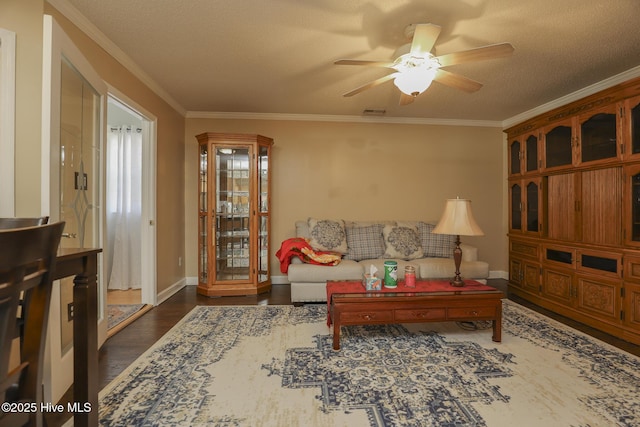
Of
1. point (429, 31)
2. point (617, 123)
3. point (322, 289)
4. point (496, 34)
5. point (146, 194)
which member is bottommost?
point (322, 289)

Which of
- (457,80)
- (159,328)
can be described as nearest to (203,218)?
(159,328)

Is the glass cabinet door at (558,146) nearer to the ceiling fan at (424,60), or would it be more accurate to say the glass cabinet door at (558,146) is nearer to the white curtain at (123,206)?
the ceiling fan at (424,60)

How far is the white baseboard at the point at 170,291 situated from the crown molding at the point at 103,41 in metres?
2.41

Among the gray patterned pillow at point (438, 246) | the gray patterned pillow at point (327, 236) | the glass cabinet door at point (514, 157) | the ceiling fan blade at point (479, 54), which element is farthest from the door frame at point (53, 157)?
the glass cabinet door at point (514, 157)

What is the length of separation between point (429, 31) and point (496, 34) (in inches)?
33.7

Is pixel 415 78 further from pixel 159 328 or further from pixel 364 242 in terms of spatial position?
pixel 159 328

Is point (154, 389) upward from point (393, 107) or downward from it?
downward

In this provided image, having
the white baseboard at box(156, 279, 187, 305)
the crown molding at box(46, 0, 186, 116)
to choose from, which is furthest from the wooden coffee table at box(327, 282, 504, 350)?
the crown molding at box(46, 0, 186, 116)

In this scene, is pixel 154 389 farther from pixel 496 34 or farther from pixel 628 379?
pixel 496 34

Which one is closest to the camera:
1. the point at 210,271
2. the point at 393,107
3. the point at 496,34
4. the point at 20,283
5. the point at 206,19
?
the point at 20,283

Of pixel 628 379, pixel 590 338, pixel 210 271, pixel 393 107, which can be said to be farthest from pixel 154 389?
pixel 393 107

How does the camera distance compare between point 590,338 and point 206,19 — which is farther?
point 590,338

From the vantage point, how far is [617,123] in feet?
8.51

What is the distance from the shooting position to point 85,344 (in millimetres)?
1340
